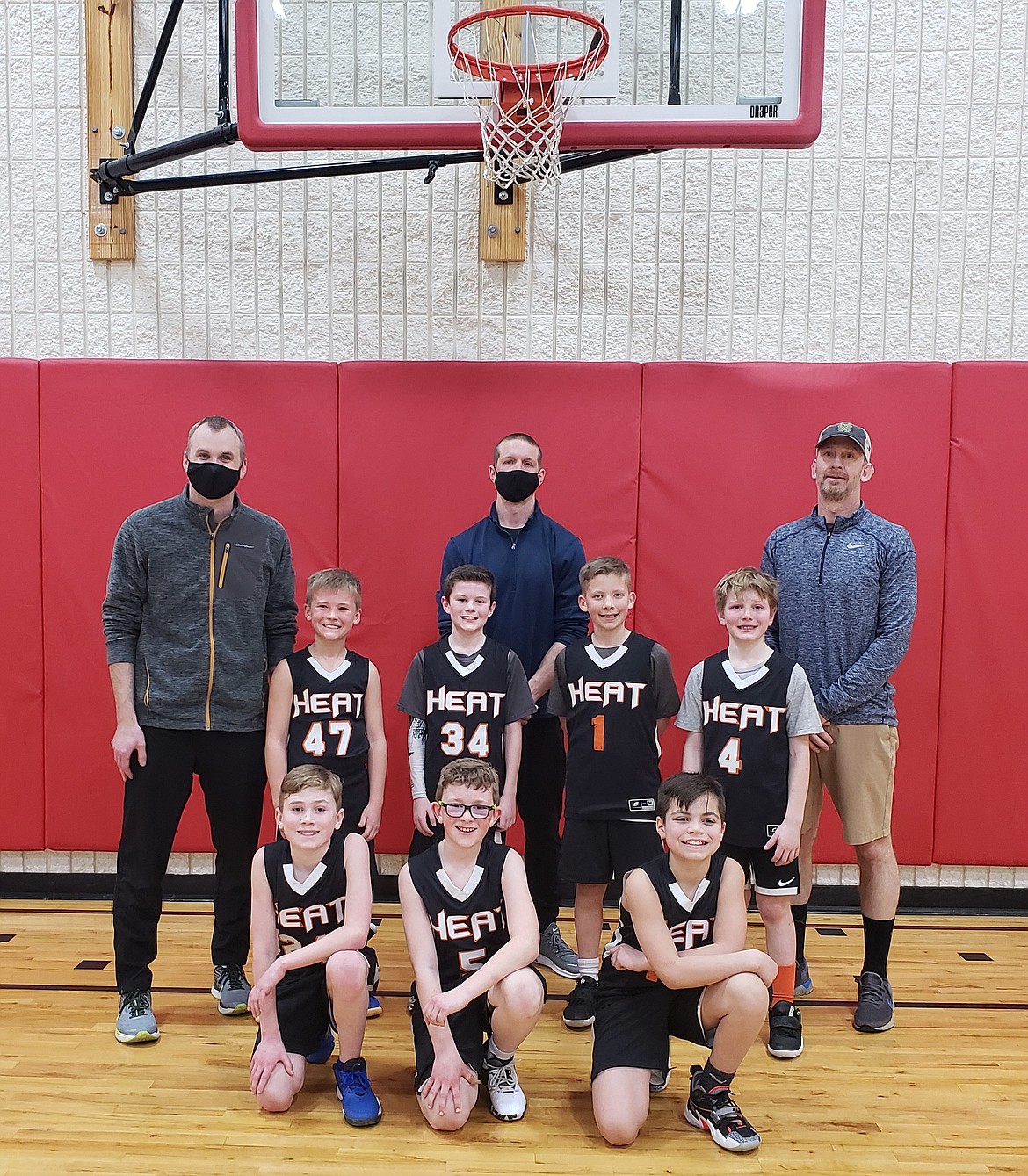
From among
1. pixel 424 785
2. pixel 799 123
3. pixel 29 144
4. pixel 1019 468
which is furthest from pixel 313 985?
pixel 29 144

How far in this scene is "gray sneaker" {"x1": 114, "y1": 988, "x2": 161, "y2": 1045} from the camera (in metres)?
2.93

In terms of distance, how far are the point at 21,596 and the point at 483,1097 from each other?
8.97 feet

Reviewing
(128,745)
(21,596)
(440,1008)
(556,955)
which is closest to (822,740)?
(556,955)

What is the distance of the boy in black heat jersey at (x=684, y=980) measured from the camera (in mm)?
2490

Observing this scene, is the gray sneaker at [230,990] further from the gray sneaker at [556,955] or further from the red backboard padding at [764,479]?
the red backboard padding at [764,479]

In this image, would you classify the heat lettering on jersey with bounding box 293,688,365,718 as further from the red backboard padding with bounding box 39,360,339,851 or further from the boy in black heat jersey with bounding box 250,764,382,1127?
the red backboard padding with bounding box 39,360,339,851

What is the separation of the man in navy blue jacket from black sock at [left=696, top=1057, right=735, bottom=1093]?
0.90 meters

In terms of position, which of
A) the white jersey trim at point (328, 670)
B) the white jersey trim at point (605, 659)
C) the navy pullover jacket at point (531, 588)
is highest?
the navy pullover jacket at point (531, 588)

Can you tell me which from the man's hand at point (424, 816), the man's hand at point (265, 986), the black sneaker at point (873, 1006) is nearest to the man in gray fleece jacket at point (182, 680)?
the man's hand at point (424, 816)

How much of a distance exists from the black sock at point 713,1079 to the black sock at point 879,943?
0.91m

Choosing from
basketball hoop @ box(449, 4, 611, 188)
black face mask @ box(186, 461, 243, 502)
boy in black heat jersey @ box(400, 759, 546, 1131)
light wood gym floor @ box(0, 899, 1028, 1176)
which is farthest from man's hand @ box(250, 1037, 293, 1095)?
basketball hoop @ box(449, 4, 611, 188)

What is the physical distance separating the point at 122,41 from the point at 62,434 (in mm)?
1610

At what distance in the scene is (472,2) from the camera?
3.23m

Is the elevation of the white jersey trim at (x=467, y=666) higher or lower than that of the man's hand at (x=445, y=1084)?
higher
